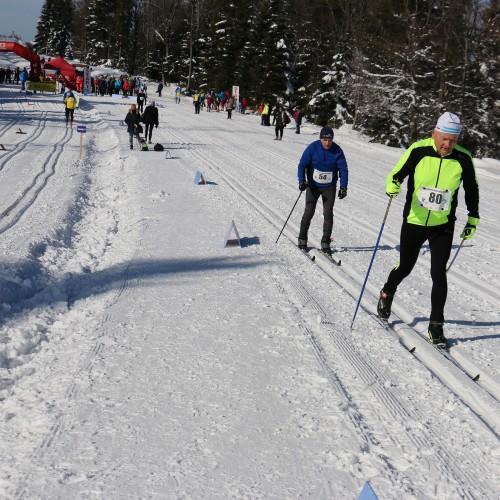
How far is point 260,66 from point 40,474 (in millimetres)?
48813

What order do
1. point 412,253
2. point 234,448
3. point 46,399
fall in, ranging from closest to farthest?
point 234,448, point 46,399, point 412,253

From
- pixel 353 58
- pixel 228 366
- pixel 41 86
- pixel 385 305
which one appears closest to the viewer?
pixel 228 366

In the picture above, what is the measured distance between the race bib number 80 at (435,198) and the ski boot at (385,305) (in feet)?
3.44

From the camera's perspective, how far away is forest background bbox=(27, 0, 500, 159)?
30.9 m

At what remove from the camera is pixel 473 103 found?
3162cm

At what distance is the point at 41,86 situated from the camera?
46.1 meters

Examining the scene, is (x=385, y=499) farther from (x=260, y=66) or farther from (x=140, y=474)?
(x=260, y=66)

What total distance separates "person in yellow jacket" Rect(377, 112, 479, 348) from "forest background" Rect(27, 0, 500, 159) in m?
26.0

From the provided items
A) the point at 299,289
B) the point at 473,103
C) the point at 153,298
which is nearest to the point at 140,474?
the point at 153,298

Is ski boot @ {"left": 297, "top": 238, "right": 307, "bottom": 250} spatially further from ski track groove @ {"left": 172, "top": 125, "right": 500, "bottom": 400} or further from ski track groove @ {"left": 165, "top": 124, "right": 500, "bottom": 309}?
ski track groove @ {"left": 172, "top": 125, "right": 500, "bottom": 400}

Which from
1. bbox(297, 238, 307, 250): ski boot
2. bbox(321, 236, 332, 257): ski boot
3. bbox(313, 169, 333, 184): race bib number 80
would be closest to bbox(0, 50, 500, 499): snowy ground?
bbox(297, 238, 307, 250): ski boot

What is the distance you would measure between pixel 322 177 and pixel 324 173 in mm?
61

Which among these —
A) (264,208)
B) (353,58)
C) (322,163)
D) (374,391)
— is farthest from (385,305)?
(353,58)

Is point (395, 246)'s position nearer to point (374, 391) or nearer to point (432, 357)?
point (432, 357)
